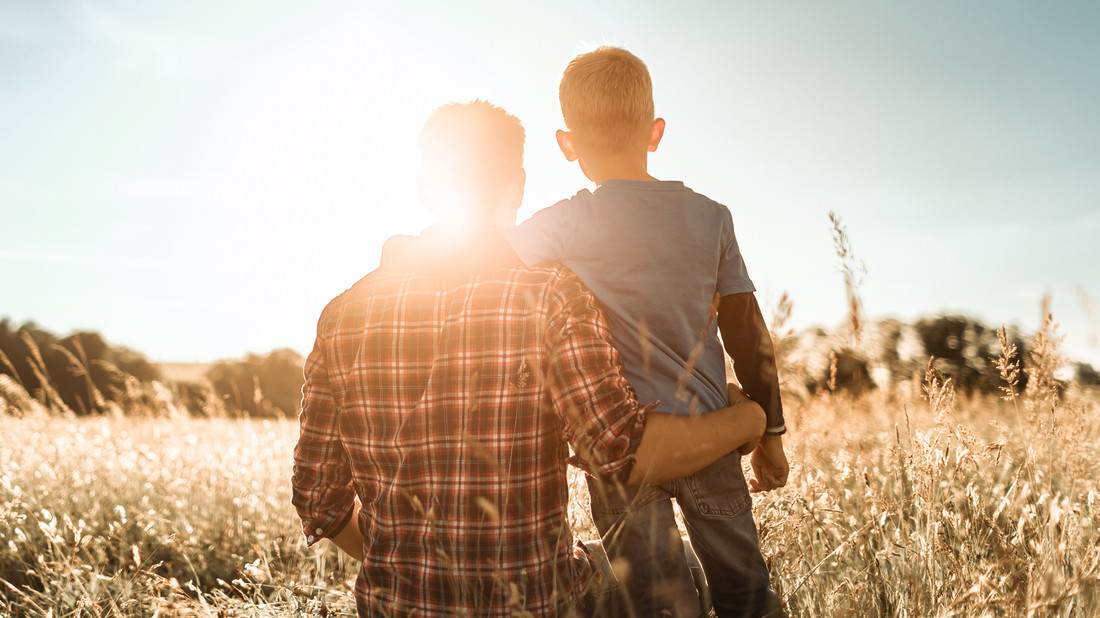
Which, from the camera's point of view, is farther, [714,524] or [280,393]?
[280,393]

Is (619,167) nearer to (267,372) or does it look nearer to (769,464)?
(769,464)

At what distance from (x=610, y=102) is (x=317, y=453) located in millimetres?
1406

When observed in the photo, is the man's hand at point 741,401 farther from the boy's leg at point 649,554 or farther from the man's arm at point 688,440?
the boy's leg at point 649,554

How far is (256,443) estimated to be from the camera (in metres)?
5.59

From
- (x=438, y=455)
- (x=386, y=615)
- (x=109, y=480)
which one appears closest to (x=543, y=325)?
(x=438, y=455)

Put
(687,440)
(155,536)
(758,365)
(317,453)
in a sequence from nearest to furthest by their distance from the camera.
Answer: (687,440)
(317,453)
(758,365)
(155,536)

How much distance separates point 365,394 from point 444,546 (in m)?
0.43

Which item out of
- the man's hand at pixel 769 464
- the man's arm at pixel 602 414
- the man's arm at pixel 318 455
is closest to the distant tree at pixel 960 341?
the man's hand at pixel 769 464

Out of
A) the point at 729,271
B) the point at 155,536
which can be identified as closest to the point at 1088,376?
the point at 729,271

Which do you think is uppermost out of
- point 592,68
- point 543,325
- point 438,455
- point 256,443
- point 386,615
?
point 592,68

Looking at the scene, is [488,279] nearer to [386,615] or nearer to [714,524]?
[386,615]

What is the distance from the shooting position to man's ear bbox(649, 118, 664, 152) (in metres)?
2.04

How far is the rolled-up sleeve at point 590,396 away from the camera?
56.8 inches

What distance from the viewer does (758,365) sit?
1955mm
